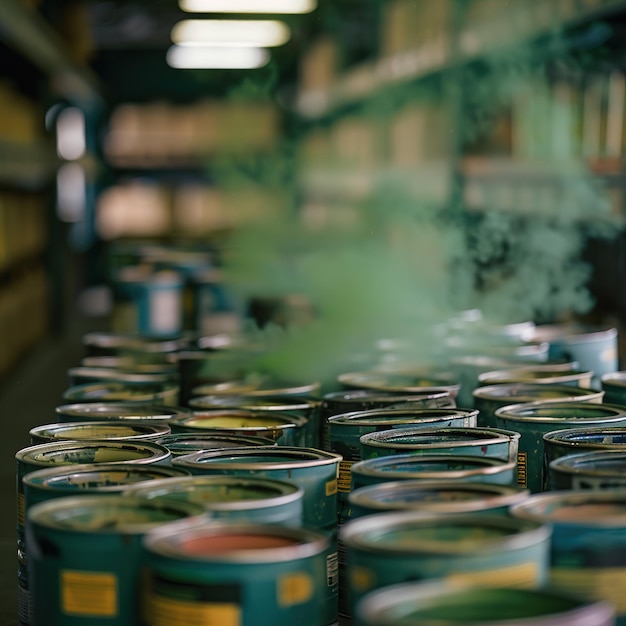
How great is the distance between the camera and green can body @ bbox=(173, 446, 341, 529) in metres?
1.57

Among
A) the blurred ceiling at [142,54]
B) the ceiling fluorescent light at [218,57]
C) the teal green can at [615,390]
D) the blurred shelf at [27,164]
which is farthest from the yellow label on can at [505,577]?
the ceiling fluorescent light at [218,57]

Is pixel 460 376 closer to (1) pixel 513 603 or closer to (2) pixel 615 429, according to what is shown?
(2) pixel 615 429

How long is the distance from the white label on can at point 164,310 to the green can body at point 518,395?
2.46 m

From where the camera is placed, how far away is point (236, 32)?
25.0 feet

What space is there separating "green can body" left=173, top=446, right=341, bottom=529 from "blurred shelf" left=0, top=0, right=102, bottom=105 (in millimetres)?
3444

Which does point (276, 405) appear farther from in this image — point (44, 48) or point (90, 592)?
point (44, 48)

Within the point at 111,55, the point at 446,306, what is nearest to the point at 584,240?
the point at 446,306

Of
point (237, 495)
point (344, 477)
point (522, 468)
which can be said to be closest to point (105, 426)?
point (344, 477)

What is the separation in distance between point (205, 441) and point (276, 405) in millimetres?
313

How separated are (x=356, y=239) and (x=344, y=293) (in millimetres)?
2339

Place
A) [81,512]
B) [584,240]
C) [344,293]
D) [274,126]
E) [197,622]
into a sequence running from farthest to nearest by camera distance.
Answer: [274,126] < [584,240] < [344,293] < [81,512] < [197,622]

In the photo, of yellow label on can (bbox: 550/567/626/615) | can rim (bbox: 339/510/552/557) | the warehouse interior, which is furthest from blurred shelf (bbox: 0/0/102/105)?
yellow label on can (bbox: 550/567/626/615)

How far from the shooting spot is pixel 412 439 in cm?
179

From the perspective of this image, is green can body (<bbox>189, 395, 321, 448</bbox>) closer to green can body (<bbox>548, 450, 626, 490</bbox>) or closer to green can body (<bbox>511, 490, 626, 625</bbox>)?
green can body (<bbox>548, 450, 626, 490</bbox>)
